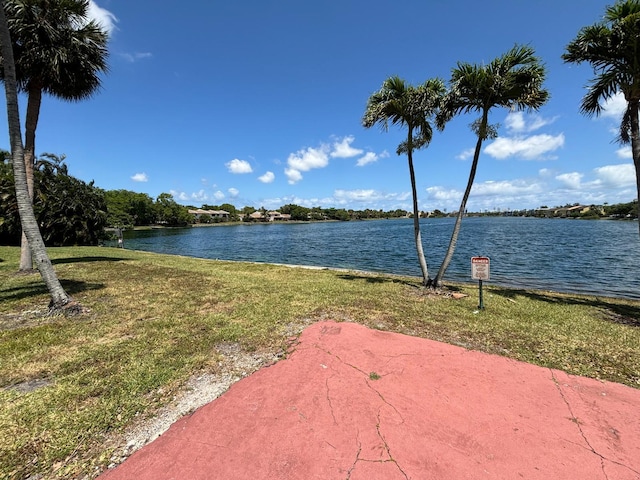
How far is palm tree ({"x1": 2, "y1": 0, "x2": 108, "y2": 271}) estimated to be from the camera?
343 inches

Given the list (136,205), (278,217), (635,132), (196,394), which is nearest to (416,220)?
(635,132)

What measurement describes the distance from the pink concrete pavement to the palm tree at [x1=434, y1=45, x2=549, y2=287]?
6.46m

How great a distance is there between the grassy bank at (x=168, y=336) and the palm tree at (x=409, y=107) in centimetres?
336

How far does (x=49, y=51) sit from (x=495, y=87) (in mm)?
13177

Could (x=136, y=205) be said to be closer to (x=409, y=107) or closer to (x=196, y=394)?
(x=409, y=107)

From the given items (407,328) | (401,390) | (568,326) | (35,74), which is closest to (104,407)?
(401,390)

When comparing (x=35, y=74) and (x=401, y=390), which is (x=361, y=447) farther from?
(x=35, y=74)

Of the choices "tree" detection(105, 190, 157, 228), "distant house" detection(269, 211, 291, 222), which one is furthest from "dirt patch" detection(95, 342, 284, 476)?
"distant house" detection(269, 211, 291, 222)

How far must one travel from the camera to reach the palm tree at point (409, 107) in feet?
27.7

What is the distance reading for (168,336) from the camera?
5059 mm

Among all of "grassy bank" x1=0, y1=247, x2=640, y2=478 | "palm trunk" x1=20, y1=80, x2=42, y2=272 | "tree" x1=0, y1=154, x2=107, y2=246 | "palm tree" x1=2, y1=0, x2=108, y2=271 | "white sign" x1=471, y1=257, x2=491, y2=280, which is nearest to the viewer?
"grassy bank" x1=0, y1=247, x2=640, y2=478

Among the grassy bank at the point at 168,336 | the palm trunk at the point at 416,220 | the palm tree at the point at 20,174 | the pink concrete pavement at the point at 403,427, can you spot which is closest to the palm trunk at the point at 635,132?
the grassy bank at the point at 168,336

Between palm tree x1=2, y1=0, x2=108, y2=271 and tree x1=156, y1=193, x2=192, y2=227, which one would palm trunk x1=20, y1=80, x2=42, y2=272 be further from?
tree x1=156, y1=193, x2=192, y2=227

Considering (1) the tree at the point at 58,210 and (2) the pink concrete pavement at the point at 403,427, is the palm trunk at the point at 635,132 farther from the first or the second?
(1) the tree at the point at 58,210
